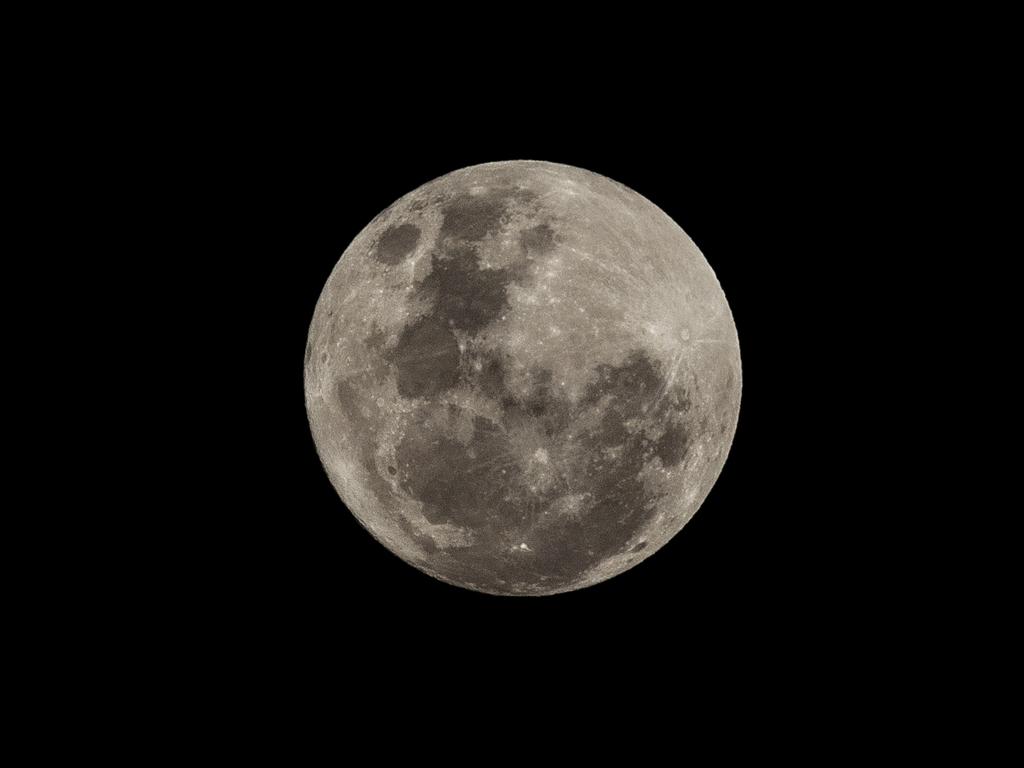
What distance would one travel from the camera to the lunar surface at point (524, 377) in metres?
4.79

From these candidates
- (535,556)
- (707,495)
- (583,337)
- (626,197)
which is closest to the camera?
(583,337)

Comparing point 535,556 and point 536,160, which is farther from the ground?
point 536,160

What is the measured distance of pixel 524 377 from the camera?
4.75 meters

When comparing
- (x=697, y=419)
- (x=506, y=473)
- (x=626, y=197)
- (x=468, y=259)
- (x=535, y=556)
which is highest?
(x=626, y=197)

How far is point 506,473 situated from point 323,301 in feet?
5.80

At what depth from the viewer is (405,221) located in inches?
211

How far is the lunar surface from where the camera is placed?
189 inches

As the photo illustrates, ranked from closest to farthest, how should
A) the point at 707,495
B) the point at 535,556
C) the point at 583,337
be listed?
the point at 583,337, the point at 535,556, the point at 707,495

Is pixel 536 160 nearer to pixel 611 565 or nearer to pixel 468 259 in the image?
pixel 468 259

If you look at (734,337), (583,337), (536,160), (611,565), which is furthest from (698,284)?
(611,565)

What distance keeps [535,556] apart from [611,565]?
22.8 inches

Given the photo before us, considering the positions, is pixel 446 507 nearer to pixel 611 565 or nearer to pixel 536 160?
pixel 611 565

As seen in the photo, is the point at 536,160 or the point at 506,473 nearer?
the point at 506,473

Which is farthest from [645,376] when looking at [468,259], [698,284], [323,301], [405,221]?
[323,301]
